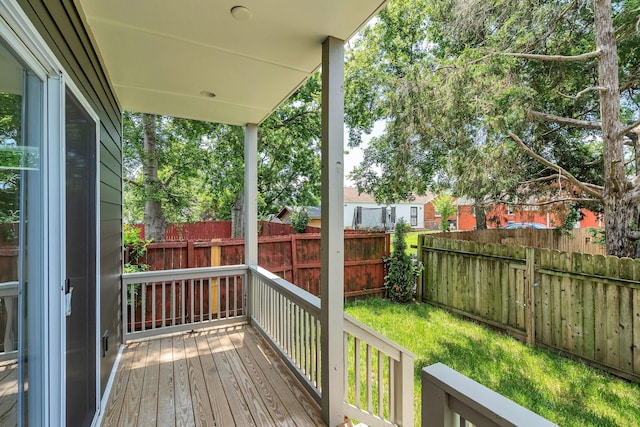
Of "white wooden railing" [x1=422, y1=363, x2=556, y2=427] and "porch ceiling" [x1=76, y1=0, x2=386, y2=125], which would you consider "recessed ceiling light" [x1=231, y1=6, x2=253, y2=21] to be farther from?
"white wooden railing" [x1=422, y1=363, x2=556, y2=427]

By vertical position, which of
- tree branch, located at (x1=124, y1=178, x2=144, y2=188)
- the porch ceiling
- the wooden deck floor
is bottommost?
the wooden deck floor

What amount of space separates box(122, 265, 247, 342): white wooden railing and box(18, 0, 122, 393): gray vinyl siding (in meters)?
0.46

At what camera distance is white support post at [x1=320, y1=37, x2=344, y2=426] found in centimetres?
189

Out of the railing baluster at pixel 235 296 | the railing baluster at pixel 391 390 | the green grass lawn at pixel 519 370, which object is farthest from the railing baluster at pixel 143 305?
the green grass lawn at pixel 519 370

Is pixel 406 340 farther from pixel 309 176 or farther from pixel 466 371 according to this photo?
pixel 309 176

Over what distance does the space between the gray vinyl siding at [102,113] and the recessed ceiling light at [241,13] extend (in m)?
0.74

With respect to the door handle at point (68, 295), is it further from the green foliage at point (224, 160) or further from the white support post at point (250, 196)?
the green foliage at point (224, 160)

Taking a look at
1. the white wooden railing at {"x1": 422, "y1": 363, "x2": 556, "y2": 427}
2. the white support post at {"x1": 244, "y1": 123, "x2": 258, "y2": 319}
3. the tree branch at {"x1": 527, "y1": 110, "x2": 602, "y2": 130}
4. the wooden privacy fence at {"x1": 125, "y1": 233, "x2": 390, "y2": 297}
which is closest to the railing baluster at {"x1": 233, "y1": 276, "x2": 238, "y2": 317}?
the white support post at {"x1": 244, "y1": 123, "x2": 258, "y2": 319}

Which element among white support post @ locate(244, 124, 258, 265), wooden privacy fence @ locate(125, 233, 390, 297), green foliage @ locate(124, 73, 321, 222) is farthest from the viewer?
green foliage @ locate(124, 73, 321, 222)

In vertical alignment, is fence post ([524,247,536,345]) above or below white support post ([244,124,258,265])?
below

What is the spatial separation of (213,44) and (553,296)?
434cm

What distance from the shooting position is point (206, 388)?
2389 millimetres

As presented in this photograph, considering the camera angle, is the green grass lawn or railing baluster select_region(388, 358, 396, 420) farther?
the green grass lawn

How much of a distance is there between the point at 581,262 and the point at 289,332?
3.27 meters
